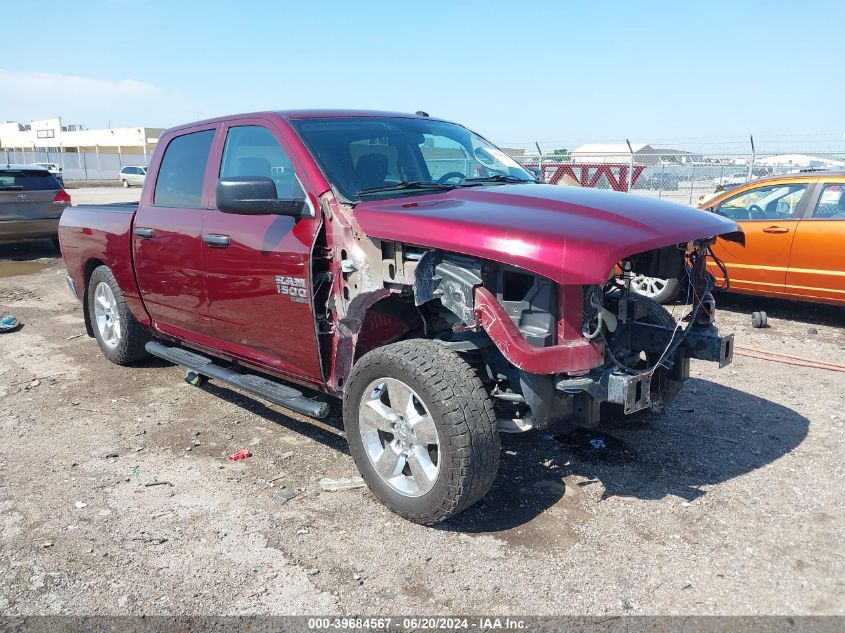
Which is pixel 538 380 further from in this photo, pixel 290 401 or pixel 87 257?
pixel 87 257

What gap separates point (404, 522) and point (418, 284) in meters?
1.21

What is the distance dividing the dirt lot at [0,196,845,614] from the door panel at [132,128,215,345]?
2.39 ft

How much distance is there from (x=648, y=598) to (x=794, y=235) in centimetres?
569

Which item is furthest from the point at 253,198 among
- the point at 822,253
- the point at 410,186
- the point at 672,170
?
the point at 672,170

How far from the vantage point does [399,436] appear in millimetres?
3414

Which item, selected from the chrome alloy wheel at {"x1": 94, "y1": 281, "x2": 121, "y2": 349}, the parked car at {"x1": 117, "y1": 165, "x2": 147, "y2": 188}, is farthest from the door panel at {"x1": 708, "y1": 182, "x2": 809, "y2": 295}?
the parked car at {"x1": 117, "y1": 165, "x2": 147, "y2": 188}

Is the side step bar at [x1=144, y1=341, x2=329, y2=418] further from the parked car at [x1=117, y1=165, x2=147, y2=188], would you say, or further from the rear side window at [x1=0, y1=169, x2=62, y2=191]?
the parked car at [x1=117, y1=165, x2=147, y2=188]

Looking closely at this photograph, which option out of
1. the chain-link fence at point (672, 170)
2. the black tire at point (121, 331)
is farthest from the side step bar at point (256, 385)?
the chain-link fence at point (672, 170)

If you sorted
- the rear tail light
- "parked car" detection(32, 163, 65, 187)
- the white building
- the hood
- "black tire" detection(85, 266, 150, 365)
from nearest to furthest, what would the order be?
the hood < "black tire" detection(85, 266, 150, 365) < the rear tail light < "parked car" detection(32, 163, 65, 187) < the white building

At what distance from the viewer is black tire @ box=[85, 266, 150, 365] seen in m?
5.75

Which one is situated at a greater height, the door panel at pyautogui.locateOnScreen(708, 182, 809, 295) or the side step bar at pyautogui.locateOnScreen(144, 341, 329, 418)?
the door panel at pyautogui.locateOnScreen(708, 182, 809, 295)

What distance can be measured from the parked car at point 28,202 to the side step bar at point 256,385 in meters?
A: 8.20

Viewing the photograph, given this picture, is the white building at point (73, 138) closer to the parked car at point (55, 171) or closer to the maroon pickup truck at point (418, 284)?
the parked car at point (55, 171)

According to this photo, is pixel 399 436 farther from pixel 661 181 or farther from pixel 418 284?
pixel 661 181
